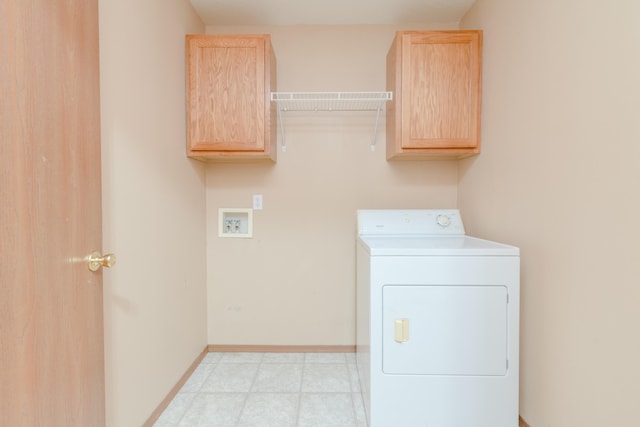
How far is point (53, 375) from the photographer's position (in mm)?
913

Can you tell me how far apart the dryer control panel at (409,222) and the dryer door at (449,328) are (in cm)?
71

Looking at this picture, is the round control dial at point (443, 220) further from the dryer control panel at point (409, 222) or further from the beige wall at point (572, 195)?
the beige wall at point (572, 195)

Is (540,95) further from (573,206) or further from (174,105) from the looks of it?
(174,105)

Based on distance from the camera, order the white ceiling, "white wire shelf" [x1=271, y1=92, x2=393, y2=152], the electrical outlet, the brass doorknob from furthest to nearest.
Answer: the electrical outlet
"white wire shelf" [x1=271, y1=92, x2=393, y2=152]
the white ceiling
the brass doorknob

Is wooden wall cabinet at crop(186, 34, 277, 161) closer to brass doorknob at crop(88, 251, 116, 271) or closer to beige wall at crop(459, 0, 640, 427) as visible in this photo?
brass doorknob at crop(88, 251, 116, 271)

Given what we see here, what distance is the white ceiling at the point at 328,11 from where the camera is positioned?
221cm

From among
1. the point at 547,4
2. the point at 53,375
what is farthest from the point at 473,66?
the point at 53,375

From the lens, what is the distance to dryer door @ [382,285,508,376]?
1556 mm

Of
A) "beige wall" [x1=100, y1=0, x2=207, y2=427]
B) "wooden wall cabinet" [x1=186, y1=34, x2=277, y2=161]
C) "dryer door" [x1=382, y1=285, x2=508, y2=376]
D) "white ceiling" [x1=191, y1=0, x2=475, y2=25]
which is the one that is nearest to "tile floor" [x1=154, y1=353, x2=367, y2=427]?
"beige wall" [x1=100, y1=0, x2=207, y2=427]

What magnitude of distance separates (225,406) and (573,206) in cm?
201

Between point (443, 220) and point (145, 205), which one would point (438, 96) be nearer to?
point (443, 220)

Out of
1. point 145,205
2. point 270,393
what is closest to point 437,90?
A: point 145,205

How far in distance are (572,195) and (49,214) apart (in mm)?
1809

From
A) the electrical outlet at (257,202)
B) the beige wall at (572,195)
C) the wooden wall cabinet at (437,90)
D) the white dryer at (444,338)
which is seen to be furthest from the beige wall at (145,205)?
the beige wall at (572,195)
